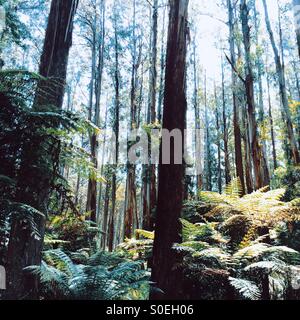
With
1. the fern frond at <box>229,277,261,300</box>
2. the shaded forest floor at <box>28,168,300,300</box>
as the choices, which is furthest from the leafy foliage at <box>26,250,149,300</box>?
the fern frond at <box>229,277,261,300</box>

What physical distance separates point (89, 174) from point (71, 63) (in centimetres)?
2056

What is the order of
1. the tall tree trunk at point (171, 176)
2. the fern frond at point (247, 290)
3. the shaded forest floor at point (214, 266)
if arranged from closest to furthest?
1. the shaded forest floor at point (214, 266)
2. the fern frond at point (247, 290)
3. the tall tree trunk at point (171, 176)

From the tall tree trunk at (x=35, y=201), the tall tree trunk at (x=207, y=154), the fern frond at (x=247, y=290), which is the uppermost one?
the tall tree trunk at (x=207, y=154)

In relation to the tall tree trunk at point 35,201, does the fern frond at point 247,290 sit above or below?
below

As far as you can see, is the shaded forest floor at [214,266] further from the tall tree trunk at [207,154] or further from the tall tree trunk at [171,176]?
the tall tree trunk at [207,154]

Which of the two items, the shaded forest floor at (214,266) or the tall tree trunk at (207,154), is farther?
the tall tree trunk at (207,154)

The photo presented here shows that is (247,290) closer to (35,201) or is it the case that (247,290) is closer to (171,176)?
(171,176)

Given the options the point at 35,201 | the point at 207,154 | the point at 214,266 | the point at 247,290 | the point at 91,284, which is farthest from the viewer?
the point at 207,154

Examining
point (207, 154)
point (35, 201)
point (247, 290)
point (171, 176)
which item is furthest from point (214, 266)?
point (207, 154)

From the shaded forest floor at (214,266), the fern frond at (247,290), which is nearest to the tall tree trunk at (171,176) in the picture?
the shaded forest floor at (214,266)

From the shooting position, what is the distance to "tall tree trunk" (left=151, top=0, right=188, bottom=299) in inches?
149

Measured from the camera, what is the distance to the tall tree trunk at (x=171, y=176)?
379cm

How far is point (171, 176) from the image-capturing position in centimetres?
404
